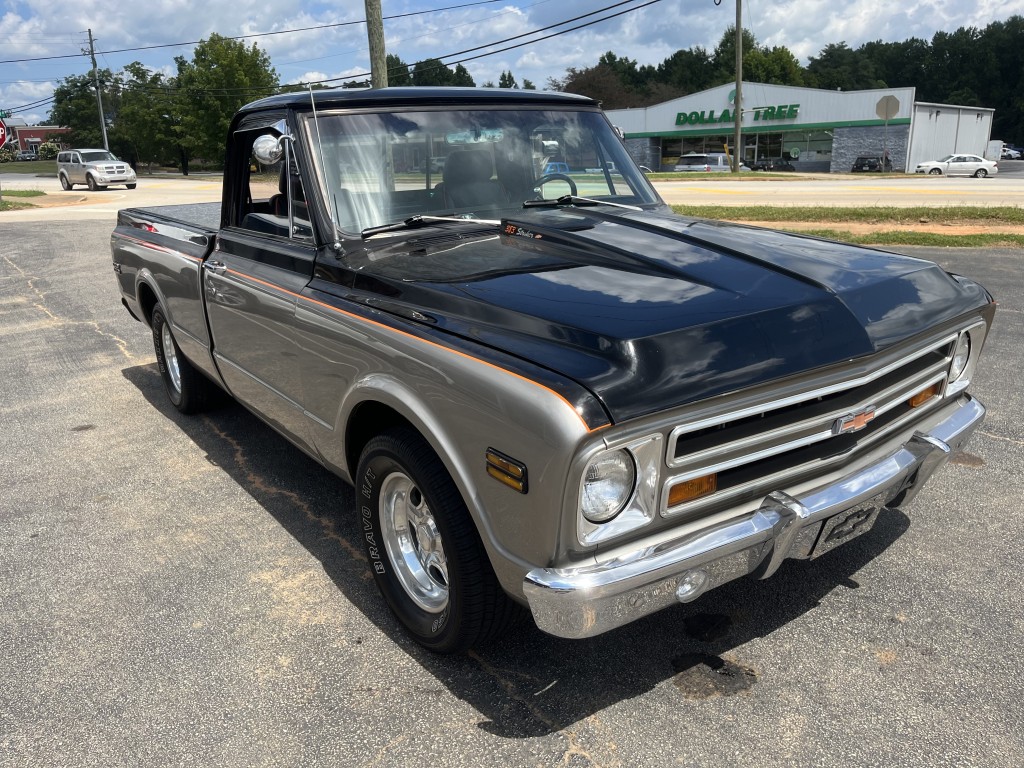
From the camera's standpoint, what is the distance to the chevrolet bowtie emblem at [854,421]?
2627 millimetres

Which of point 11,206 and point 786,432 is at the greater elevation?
point 786,432

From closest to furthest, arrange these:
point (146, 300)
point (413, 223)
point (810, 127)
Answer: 1. point (413, 223)
2. point (146, 300)
3. point (810, 127)

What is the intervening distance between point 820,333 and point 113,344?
23.9ft

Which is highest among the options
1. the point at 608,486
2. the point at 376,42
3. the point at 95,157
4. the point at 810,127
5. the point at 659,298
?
the point at 376,42

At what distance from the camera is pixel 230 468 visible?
4.82 meters

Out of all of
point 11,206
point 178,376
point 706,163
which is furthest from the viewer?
point 706,163

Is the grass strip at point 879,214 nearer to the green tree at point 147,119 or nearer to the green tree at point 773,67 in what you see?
the green tree at point 147,119

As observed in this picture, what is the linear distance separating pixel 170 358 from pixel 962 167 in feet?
164

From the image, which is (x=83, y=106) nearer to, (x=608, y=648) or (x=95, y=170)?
(x=95, y=170)

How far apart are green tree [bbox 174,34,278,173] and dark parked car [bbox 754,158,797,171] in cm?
3420

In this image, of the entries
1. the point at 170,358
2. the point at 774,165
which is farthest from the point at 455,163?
the point at 774,165

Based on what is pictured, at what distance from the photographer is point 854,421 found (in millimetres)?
2668

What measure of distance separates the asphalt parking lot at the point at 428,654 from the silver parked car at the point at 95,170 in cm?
3544

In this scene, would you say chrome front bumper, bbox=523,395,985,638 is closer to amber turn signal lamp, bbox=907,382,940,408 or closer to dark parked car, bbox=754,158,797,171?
amber turn signal lamp, bbox=907,382,940,408
